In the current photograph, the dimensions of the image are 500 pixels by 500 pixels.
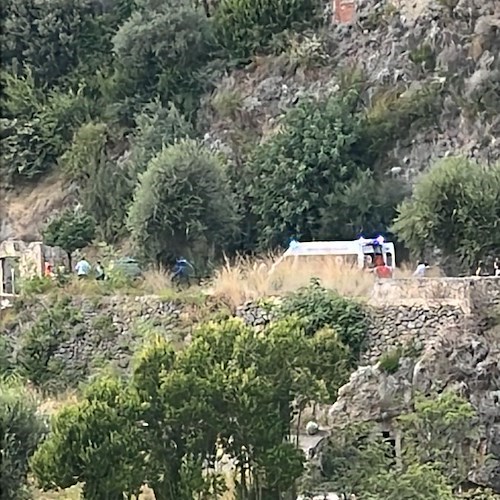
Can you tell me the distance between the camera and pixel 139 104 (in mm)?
24625

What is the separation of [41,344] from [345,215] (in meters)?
6.24

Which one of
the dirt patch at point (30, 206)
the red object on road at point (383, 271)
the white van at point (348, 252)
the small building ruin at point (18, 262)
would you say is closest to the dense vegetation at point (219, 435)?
the red object on road at point (383, 271)

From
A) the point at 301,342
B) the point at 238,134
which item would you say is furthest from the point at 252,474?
the point at 238,134

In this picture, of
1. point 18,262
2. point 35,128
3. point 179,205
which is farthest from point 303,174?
point 35,128

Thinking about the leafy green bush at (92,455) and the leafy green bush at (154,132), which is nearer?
the leafy green bush at (92,455)

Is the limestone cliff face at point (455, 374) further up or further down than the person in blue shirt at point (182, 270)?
further down

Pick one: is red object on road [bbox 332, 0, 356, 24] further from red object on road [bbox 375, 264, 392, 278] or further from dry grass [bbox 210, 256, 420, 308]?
red object on road [bbox 375, 264, 392, 278]

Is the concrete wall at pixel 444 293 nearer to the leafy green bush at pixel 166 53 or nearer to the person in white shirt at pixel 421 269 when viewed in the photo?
the person in white shirt at pixel 421 269

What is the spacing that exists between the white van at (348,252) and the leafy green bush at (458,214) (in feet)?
3.23

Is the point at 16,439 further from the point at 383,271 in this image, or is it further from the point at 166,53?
the point at 166,53

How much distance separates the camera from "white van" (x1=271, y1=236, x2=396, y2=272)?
17656 millimetres

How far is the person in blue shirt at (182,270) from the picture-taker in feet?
62.5

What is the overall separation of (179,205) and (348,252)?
312 centimetres

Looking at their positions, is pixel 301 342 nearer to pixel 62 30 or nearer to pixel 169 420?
pixel 169 420
